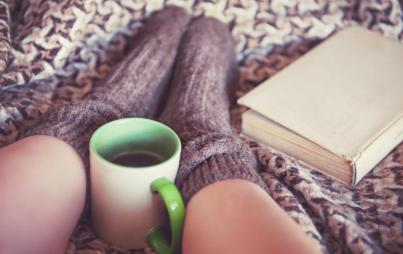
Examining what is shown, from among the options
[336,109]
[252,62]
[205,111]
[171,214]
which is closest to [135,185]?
[171,214]

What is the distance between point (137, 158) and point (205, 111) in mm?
145

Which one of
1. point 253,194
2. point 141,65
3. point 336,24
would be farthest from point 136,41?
point 253,194

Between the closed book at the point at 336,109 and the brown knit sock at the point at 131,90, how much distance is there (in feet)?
0.48

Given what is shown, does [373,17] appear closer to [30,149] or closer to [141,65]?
[141,65]

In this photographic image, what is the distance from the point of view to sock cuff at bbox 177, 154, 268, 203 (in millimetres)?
540

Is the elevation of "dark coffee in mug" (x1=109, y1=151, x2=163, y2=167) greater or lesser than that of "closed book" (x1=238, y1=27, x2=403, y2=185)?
greater

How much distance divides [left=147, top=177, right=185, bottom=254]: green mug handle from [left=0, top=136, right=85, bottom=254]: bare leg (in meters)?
0.09

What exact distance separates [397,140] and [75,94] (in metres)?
0.46

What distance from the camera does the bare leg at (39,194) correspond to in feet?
1.61

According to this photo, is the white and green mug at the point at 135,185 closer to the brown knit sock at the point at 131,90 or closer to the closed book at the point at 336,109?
the brown knit sock at the point at 131,90

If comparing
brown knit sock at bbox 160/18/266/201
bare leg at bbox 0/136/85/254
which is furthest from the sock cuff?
bare leg at bbox 0/136/85/254

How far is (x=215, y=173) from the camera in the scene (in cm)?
55

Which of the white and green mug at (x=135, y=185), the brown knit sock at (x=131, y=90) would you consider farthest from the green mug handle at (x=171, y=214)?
the brown knit sock at (x=131, y=90)

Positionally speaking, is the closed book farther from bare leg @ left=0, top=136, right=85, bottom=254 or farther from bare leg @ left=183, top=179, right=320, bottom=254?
bare leg @ left=0, top=136, right=85, bottom=254
